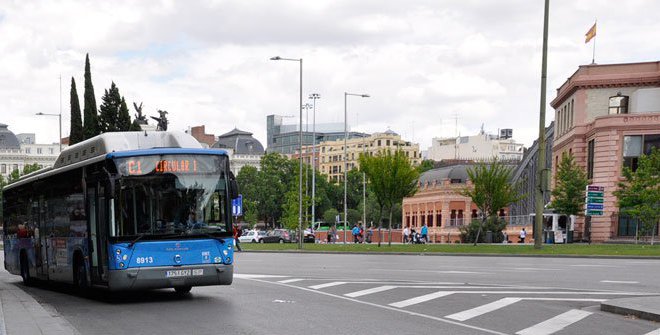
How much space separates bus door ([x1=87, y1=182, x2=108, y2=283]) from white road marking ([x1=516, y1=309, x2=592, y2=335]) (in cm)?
788

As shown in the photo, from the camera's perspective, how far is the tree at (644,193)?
4916cm

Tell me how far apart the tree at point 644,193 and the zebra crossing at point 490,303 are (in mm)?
32206

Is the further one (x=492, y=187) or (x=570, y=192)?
(x=570, y=192)

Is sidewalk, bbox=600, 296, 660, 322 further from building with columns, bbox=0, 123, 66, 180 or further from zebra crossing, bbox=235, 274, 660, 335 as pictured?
building with columns, bbox=0, 123, 66, 180

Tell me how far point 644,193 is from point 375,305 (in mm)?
38272

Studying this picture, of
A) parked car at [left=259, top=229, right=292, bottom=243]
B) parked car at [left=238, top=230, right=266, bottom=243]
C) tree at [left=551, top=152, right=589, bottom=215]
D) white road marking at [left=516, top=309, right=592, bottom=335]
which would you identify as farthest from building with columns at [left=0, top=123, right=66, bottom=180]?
white road marking at [left=516, top=309, right=592, bottom=335]

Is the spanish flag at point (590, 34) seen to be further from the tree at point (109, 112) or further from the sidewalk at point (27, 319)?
the sidewalk at point (27, 319)

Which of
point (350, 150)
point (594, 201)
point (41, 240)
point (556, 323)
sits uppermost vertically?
point (350, 150)

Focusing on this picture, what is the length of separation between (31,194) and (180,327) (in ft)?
36.1

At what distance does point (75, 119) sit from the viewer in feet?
208

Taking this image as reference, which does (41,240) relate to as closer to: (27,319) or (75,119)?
(27,319)

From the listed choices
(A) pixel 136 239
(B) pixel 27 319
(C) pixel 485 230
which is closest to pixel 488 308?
(A) pixel 136 239

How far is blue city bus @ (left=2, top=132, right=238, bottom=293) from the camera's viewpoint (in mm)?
16109

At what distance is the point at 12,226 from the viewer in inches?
977
